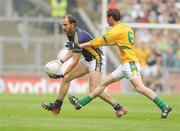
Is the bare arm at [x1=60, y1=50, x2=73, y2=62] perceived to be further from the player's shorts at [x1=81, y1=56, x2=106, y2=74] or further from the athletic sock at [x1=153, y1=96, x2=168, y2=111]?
the athletic sock at [x1=153, y1=96, x2=168, y2=111]

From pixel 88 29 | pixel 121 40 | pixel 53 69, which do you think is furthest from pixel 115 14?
pixel 88 29

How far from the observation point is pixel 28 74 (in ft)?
110

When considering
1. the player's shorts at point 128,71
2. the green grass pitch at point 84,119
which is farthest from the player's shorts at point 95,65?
the green grass pitch at point 84,119

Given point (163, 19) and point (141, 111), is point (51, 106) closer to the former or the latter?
point (141, 111)

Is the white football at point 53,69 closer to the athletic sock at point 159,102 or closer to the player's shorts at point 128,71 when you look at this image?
the player's shorts at point 128,71

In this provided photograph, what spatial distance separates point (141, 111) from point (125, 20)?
15293 millimetres

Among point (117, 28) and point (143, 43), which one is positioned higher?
point (117, 28)

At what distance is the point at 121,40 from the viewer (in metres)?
16.5

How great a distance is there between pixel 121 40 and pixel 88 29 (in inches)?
744

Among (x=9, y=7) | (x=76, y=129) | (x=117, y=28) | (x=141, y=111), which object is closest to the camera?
(x=76, y=129)

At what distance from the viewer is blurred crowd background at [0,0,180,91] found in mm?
33281

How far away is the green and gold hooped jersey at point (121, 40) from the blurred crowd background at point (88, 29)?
1559 centimetres

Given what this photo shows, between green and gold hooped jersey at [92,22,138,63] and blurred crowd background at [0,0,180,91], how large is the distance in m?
15.6

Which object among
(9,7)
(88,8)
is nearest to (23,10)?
(9,7)
